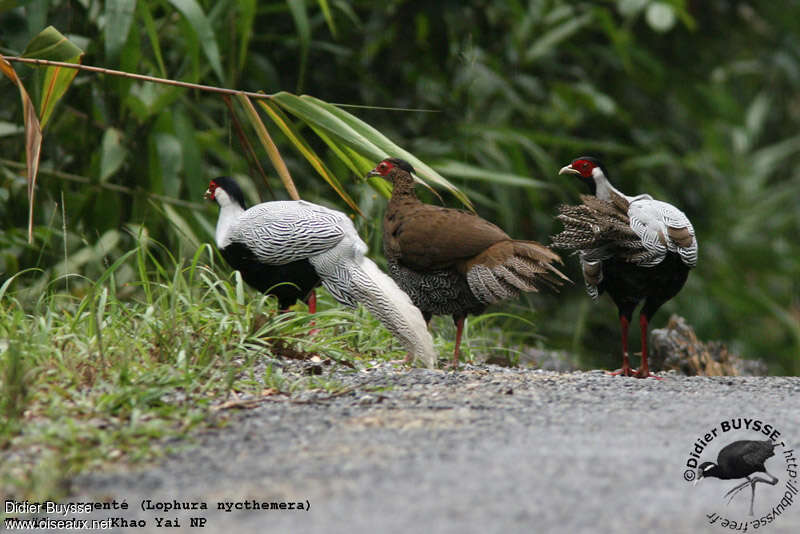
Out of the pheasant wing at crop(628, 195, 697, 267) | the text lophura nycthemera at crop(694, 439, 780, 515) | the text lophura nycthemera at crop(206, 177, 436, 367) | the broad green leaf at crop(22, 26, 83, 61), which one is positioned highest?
the broad green leaf at crop(22, 26, 83, 61)

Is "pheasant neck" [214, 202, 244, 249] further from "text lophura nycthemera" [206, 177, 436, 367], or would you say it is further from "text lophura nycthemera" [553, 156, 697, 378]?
"text lophura nycthemera" [553, 156, 697, 378]

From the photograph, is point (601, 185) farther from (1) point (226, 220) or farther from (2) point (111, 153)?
(2) point (111, 153)

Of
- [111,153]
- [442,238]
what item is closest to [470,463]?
[442,238]

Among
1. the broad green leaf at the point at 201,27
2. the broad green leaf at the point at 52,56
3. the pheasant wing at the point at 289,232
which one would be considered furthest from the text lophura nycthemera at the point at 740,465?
the broad green leaf at the point at 201,27

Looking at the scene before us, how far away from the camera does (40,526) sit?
214cm

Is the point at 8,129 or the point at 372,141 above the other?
the point at 372,141

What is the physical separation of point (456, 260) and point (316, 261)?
489mm

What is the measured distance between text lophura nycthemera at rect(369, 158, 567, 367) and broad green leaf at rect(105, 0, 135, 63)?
119 centimetres

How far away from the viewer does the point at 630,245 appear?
340cm

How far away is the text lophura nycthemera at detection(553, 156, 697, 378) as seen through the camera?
3395mm

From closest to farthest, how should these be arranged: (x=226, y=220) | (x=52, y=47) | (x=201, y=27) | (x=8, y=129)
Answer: (x=52, y=47)
(x=226, y=220)
(x=201, y=27)
(x=8, y=129)

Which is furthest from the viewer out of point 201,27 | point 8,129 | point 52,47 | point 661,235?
point 8,129

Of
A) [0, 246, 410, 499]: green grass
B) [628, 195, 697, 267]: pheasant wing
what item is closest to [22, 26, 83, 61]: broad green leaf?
[0, 246, 410, 499]: green grass

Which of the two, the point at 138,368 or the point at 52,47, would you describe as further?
the point at 52,47
